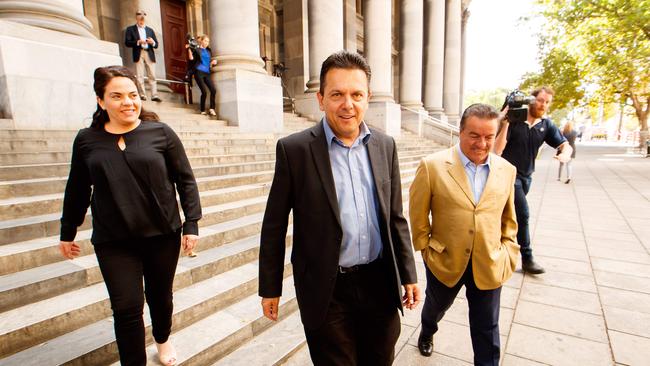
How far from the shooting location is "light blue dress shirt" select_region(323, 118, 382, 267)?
1.62 meters

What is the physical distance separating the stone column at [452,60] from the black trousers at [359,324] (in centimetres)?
2093

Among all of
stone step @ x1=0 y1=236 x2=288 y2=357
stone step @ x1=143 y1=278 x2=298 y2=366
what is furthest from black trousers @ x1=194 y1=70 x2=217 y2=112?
stone step @ x1=143 y1=278 x2=298 y2=366

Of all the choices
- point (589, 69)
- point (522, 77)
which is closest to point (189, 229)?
point (589, 69)

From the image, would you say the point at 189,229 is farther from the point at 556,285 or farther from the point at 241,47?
the point at 241,47

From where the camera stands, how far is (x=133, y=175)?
1.95 metres

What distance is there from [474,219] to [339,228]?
1.05 metres

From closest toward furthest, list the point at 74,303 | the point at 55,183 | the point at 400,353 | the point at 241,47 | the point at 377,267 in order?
the point at 377,267 < the point at 74,303 < the point at 400,353 < the point at 55,183 < the point at 241,47

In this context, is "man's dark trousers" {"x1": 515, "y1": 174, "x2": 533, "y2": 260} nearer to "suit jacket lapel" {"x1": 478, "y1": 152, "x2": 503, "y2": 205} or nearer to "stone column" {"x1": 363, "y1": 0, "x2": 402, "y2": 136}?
"suit jacket lapel" {"x1": 478, "y1": 152, "x2": 503, "y2": 205}

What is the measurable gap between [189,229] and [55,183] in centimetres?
256

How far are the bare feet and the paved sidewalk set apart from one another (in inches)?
65.3

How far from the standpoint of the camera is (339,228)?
1.56 meters

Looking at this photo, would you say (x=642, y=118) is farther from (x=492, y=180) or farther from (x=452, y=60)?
(x=492, y=180)

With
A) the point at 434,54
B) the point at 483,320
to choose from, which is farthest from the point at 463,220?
the point at 434,54

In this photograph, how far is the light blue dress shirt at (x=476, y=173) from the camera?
86.8 inches
